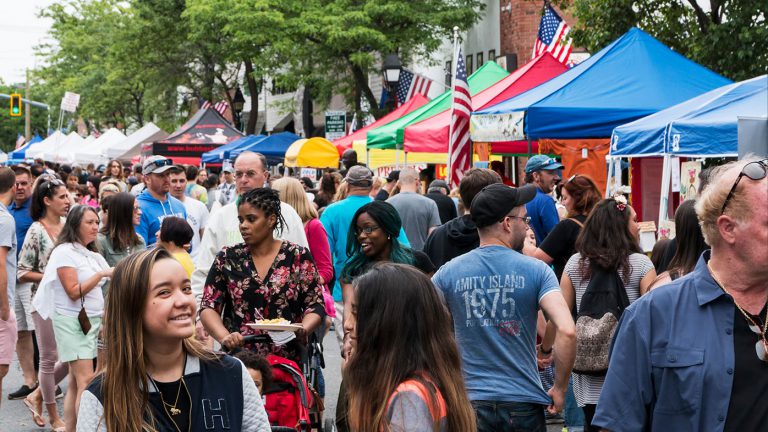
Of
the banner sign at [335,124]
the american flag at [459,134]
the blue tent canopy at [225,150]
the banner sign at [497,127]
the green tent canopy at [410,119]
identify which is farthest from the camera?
the blue tent canopy at [225,150]

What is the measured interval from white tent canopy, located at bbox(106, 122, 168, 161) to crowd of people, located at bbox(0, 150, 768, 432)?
31.3 m

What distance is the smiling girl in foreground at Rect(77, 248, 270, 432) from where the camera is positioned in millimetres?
3547

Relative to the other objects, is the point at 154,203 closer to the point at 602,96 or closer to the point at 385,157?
the point at 602,96

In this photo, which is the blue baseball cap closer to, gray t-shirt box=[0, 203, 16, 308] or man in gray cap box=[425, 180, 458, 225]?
man in gray cap box=[425, 180, 458, 225]

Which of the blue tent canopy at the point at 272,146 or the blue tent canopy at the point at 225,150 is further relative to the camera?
the blue tent canopy at the point at 225,150

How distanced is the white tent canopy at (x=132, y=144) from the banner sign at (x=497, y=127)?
2764cm

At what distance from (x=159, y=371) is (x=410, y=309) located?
828 mm

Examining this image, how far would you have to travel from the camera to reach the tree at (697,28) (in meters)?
17.6

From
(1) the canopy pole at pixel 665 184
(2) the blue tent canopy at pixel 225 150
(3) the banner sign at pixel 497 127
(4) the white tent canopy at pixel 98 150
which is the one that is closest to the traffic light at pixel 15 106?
(4) the white tent canopy at pixel 98 150

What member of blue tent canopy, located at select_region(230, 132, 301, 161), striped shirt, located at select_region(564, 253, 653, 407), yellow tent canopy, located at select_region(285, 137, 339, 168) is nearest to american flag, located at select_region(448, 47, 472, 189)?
striped shirt, located at select_region(564, 253, 653, 407)

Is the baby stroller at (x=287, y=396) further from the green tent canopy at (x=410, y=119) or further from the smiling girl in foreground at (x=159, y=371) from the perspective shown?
the green tent canopy at (x=410, y=119)

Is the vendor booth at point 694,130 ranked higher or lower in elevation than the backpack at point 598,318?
higher

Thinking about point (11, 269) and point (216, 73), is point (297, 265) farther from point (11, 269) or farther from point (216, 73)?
point (216, 73)

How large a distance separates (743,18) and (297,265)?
13.1 meters
